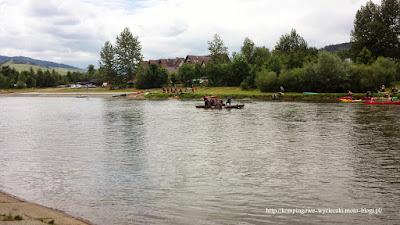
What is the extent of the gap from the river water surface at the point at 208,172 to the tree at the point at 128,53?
88803 mm

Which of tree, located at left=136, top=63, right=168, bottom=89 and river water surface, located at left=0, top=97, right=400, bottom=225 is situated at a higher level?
tree, located at left=136, top=63, right=168, bottom=89

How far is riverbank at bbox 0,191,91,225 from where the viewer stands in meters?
10.7

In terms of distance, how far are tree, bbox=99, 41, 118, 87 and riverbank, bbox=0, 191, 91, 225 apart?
109355 millimetres

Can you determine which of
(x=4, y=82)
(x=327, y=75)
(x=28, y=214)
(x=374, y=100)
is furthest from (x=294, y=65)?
(x=4, y=82)

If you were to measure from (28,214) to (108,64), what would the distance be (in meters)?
116

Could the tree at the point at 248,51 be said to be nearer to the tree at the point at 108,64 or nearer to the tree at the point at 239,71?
the tree at the point at 239,71

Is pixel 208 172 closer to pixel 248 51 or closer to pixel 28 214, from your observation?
pixel 28 214

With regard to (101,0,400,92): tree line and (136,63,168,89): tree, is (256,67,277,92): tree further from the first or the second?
(136,63,168,89): tree

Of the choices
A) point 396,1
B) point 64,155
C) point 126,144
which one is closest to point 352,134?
point 126,144

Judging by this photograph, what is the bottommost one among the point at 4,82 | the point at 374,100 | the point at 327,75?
the point at 374,100

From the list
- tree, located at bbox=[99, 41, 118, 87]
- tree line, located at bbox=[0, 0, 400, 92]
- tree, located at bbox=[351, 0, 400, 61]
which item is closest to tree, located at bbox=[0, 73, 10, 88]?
tree line, located at bbox=[0, 0, 400, 92]

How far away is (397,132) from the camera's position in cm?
3006

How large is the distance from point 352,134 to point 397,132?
397 cm

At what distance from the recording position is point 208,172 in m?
18.4
